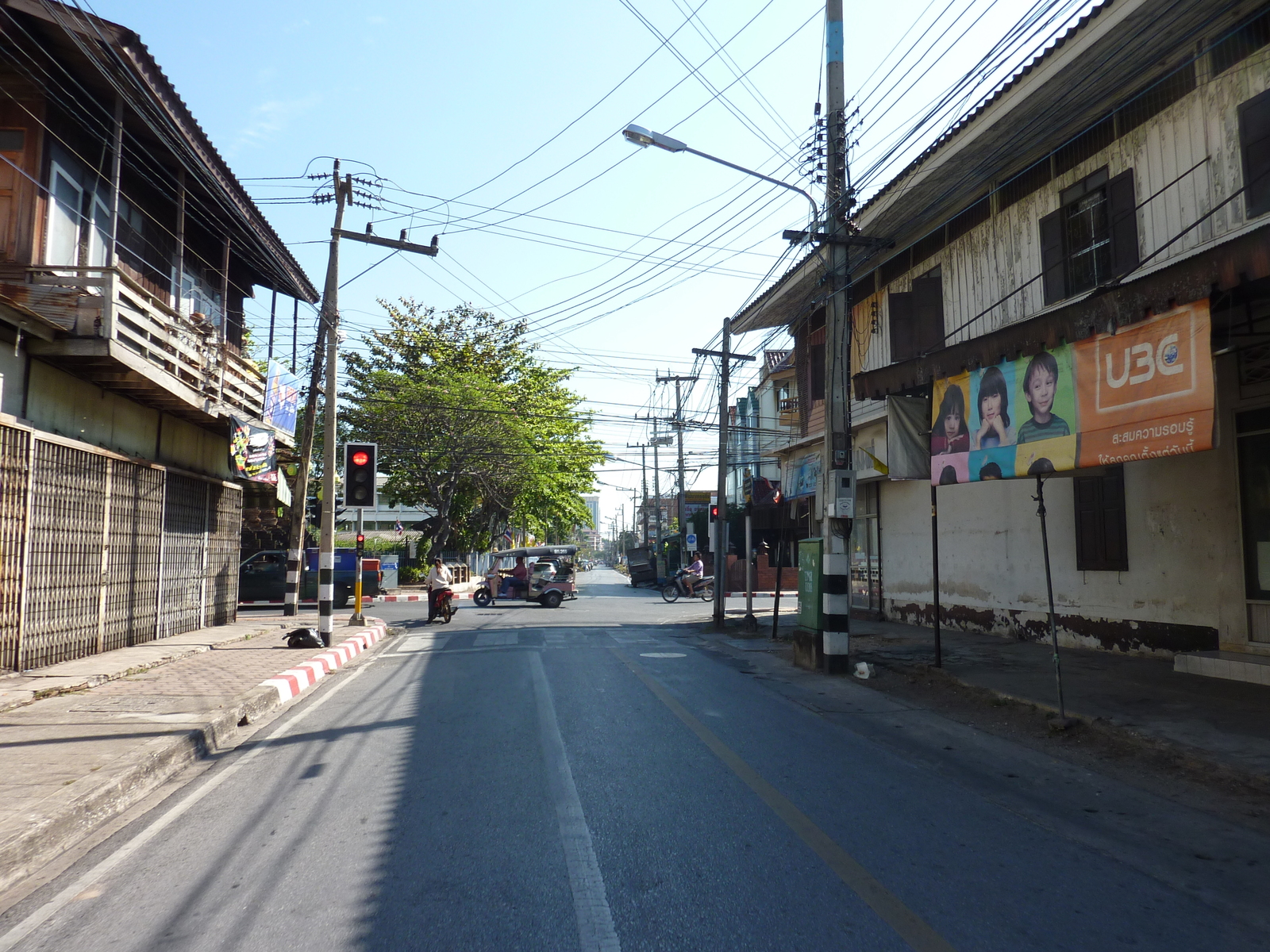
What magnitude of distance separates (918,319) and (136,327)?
42.4 ft

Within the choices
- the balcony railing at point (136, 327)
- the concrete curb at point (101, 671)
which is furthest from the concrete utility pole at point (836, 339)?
the balcony railing at point (136, 327)

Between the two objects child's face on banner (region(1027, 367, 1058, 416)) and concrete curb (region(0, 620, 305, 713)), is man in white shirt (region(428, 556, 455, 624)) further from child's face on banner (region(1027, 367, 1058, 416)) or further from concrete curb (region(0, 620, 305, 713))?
child's face on banner (region(1027, 367, 1058, 416))

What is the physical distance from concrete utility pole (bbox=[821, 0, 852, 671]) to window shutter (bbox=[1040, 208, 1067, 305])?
10.2ft

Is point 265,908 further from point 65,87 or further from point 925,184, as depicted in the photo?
point 925,184

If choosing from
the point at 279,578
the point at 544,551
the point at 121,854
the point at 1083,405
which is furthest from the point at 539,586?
the point at 121,854

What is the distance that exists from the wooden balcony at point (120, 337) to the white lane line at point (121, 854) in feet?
20.0

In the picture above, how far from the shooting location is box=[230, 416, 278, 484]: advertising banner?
16.2 meters

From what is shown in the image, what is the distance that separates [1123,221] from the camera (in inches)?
445

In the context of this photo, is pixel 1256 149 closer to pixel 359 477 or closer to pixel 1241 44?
pixel 1241 44

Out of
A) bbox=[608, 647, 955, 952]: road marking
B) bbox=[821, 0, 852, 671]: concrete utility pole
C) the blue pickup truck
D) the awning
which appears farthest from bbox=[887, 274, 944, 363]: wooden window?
the blue pickup truck

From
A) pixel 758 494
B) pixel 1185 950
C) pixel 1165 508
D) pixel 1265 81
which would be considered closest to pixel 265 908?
pixel 1185 950

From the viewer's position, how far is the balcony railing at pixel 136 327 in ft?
35.3

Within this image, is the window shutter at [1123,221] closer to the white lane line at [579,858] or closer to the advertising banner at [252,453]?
the white lane line at [579,858]

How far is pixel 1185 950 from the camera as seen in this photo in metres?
3.50
